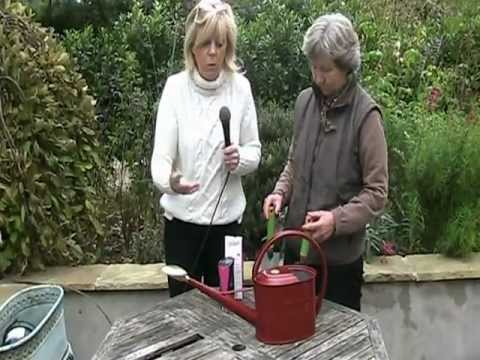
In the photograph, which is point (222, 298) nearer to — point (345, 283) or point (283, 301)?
point (283, 301)

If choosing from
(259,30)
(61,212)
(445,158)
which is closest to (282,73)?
(259,30)

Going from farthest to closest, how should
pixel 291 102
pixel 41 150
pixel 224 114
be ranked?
pixel 291 102 → pixel 41 150 → pixel 224 114

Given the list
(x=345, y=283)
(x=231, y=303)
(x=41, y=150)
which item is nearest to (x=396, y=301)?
(x=345, y=283)

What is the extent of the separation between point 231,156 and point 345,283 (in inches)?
22.2

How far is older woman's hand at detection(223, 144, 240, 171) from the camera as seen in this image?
8.70ft

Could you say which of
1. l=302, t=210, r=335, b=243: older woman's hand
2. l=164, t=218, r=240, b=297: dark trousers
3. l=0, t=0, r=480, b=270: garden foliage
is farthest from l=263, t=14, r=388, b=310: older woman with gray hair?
l=0, t=0, r=480, b=270: garden foliage

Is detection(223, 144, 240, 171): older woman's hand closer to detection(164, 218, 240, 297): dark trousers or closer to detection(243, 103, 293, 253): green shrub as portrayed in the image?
detection(164, 218, 240, 297): dark trousers

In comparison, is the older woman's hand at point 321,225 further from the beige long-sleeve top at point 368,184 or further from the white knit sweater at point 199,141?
the white knit sweater at point 199,141

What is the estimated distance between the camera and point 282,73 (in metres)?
4.30

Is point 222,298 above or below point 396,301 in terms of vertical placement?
above

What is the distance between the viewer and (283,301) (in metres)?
2.17

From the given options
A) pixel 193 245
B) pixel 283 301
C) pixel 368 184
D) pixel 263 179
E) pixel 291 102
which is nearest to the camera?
pixel 283 301

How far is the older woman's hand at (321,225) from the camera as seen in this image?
2367mm

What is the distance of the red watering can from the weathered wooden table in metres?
0.03
